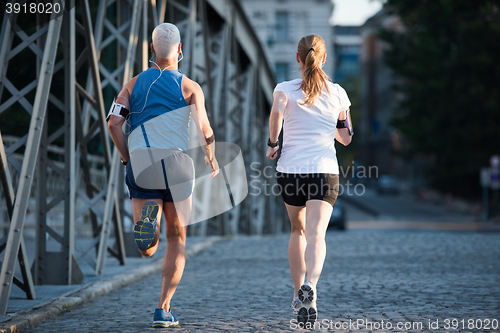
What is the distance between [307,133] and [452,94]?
36069 millimetres

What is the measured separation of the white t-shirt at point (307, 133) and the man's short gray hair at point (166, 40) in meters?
0.74

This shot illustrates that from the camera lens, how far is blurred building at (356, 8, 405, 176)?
93312 mm

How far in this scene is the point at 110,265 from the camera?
9.16 m

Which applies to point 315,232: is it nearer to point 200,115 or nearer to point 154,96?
point 200,115

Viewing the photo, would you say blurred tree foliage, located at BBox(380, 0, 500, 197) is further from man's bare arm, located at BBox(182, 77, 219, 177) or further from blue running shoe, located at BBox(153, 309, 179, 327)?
blue running shoe, located at BBox(153, 309, 179, 327)

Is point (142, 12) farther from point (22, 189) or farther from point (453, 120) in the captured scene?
point (453, 120)

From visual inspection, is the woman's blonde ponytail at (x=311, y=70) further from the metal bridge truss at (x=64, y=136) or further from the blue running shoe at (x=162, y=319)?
the metal bridge truss at (x=64, y=136)

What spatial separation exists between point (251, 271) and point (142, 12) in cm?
342

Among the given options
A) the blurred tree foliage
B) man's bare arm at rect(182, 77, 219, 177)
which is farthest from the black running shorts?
the blurred tree foliage

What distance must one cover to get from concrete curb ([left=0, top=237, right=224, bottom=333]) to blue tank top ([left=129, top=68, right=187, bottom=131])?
1.52 metres

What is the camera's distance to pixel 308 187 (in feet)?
17.3

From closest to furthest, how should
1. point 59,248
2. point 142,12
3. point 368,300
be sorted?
point 368,300 < point 59,248 < point 142,12

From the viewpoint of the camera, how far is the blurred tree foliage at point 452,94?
37656mm

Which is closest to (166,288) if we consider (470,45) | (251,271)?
(251,271)
